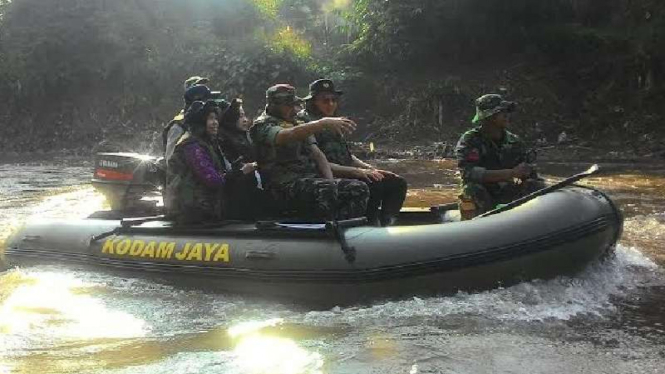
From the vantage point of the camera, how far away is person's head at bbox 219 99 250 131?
244 inches

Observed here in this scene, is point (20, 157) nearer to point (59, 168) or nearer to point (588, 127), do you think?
point (59, 168)

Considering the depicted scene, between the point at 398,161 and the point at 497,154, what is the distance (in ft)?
30.4

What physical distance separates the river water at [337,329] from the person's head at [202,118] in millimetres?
1217

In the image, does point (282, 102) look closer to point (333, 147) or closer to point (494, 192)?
point (333, 147)

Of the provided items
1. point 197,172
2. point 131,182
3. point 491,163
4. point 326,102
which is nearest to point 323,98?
point 326,102

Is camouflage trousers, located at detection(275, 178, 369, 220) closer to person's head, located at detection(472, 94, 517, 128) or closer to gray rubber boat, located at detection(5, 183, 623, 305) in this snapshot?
gray rubber boat, located at detection(5, 183, 623, 305)

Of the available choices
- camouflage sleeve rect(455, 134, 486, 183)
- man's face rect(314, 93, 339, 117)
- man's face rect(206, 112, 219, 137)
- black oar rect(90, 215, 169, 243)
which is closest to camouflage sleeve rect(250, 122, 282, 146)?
man's face rect(206, 112, 219, 137)

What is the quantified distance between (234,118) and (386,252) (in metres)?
2.05

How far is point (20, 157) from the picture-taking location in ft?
62.5

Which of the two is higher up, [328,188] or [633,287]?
[328,188]

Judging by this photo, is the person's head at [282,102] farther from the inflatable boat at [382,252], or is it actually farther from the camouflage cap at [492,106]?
the camouflage cap at [492,106]

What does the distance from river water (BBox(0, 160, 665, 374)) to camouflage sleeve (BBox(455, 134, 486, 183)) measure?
1.11 meters

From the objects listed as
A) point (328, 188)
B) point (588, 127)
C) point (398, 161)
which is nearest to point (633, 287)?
point (328, 188)

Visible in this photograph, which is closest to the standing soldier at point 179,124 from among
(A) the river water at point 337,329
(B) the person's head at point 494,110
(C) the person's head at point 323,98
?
(C) the person's head at point 323,98
